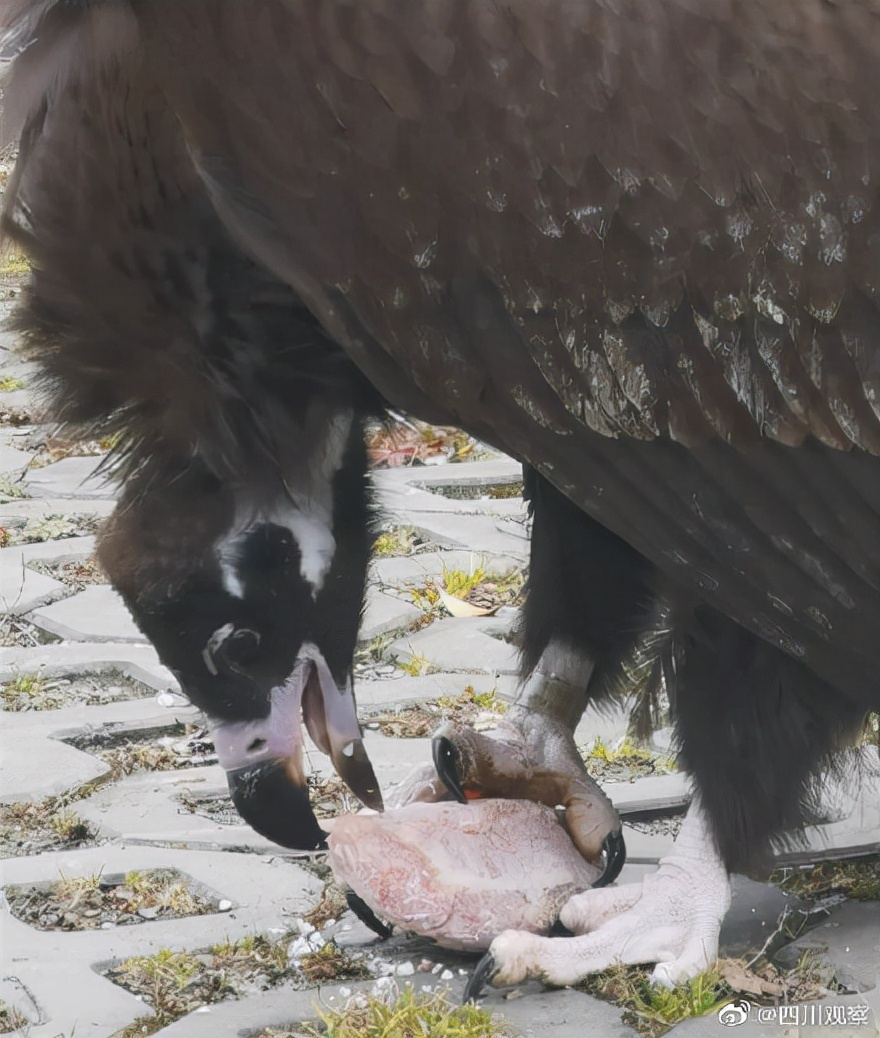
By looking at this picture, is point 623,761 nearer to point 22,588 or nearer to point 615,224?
point 615,224

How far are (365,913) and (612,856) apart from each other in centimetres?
45

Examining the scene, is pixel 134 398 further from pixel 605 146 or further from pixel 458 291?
pixel 605 146

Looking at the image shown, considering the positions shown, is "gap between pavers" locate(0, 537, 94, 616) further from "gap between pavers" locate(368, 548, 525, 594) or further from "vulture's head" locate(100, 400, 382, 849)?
"vulture's head" locate(100, 400, 382, 849)

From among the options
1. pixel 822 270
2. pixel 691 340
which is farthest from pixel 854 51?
pixel 691 340

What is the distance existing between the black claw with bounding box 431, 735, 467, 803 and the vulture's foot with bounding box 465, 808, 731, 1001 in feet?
1.18

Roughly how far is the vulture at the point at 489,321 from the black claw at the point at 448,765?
218mm

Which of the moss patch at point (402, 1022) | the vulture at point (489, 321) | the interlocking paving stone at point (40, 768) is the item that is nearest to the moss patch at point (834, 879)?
the vulture at point (489, 321)

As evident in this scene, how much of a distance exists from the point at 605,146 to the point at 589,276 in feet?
0.59

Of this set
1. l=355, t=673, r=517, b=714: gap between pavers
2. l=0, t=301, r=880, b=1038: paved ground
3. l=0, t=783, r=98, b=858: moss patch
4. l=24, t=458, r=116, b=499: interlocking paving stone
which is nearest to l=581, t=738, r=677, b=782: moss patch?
l=0, t=301, r=880, b=1038: paved ground

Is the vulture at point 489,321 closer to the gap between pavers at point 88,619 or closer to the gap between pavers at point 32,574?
the gap between pavers at point 88,619

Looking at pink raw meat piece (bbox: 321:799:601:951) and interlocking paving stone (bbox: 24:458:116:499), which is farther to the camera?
interlocking paving stone (bbox: 24:458:116:499)

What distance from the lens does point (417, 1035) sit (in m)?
2.35

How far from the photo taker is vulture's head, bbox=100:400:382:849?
2.63 meters

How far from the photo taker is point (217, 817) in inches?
129
